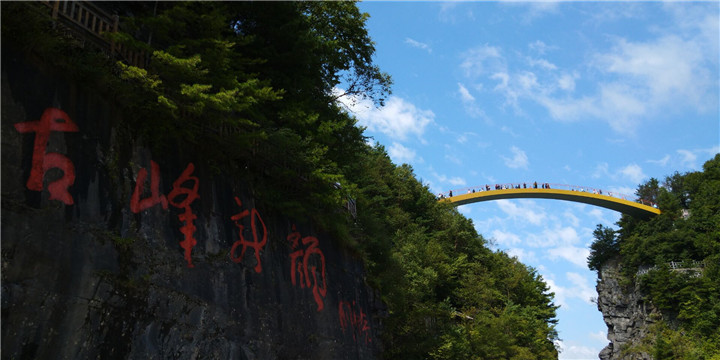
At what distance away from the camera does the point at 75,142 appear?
6938mm

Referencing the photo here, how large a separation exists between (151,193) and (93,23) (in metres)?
2.72

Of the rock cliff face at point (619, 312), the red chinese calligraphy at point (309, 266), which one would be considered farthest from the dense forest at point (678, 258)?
the red chinese calligraphy at point (309, 266)

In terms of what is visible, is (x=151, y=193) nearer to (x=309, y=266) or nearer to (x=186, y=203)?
(x=186, y=203)

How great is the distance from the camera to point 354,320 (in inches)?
529

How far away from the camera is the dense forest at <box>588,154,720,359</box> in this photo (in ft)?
103

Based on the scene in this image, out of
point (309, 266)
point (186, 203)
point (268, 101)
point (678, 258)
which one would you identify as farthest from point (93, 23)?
point (678, 258)

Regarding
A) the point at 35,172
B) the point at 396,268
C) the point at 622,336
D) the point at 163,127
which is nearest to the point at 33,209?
the point at 35,172

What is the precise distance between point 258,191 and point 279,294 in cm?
213

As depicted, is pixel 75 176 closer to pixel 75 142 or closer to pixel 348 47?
pixel 75 142

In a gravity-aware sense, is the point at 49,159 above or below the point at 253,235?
above

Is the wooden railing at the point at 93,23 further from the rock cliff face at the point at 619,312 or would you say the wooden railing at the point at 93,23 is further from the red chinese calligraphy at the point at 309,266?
the rock cliff face at the point at 619,312

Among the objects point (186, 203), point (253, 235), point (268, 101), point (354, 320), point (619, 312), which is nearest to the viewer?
point (186, 203)

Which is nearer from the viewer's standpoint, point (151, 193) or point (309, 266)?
point (151, 193)

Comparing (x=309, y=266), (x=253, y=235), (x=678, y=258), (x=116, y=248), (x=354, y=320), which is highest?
(x=678, y=258)
